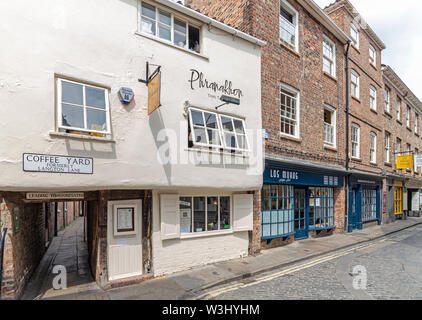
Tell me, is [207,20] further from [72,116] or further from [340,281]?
[340,281]

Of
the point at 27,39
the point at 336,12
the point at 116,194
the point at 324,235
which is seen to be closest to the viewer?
the point at 27,39

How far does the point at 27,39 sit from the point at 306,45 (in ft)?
34.7

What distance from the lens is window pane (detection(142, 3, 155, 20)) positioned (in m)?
6.67

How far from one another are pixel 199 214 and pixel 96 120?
12.7 feet

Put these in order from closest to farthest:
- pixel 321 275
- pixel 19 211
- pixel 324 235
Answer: pixel 19 211 → pixel 321 275 → pixel 324 235

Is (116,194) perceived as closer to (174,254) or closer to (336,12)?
(174,254)

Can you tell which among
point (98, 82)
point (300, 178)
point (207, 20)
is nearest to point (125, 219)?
point (98, 82)

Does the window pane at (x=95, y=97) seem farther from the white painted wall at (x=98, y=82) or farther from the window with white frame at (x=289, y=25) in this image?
the window with white frame at (x=289, y=25)

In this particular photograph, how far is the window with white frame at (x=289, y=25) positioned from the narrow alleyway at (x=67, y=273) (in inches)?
425

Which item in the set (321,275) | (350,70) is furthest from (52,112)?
(350,70)

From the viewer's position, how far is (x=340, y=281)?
256 inches

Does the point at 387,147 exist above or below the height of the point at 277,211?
above

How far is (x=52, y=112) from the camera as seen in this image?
5.06 m

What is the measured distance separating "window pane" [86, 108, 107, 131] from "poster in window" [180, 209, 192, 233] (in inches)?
126
